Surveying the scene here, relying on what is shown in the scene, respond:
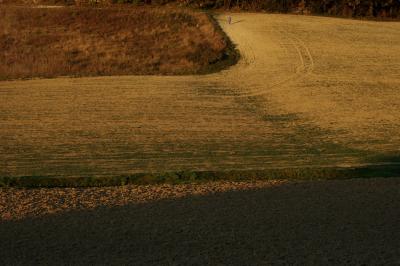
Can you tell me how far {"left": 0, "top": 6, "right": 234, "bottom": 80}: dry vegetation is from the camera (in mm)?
31859

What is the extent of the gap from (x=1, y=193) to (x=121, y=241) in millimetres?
3426

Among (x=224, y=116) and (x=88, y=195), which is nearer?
(x=88, y=195)

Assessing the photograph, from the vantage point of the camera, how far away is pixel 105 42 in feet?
128

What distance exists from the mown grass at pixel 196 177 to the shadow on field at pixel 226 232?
1525mm

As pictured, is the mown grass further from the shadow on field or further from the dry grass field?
the shadow on field

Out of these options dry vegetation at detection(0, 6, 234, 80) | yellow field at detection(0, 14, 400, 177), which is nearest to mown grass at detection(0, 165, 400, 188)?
yellow field at detection(0, 14, 400, 177)

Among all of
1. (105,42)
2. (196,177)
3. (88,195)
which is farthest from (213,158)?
(105,42)

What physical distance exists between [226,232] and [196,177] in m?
3.64

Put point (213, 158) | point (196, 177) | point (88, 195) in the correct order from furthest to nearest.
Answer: point (213, 158) → point (196, 177) → point (88, 195)

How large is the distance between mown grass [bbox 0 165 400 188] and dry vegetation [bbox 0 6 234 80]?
1841 cm

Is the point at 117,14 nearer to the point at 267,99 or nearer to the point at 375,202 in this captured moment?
the point at 267,99

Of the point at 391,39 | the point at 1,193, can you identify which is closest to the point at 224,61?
the point at 391,39

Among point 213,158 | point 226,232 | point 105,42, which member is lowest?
point 105,42

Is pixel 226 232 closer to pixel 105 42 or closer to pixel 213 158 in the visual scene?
pixel 213 158
